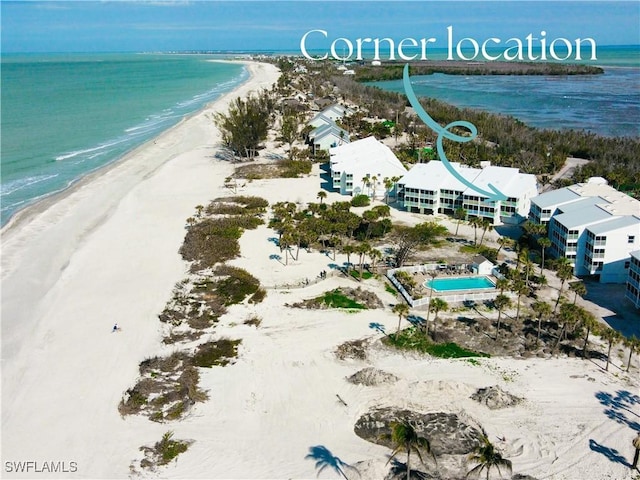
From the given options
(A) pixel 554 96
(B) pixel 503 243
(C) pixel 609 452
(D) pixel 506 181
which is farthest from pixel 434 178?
(A) pixel 554 96

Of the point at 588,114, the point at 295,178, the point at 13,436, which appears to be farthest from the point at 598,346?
the point at 588,114

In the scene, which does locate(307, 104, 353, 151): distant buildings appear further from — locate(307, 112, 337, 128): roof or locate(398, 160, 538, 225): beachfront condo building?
locate(398, 160, 538, 225): beachfront condo building

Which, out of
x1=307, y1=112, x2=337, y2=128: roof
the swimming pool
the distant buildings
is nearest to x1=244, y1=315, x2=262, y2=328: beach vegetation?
the swimming pool

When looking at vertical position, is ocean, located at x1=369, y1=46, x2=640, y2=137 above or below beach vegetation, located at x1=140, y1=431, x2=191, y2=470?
above

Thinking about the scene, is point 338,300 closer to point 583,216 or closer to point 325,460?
point 325,460

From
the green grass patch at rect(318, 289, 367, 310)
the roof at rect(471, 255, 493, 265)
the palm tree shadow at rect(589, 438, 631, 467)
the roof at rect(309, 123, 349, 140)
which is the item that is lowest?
the palm tree shadow at rect(589, 438, 631, 467)

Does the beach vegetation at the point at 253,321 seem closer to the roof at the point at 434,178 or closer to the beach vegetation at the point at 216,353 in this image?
the beach vegetation at the point at 216,353

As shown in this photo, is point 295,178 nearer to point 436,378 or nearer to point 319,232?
point 319,232
